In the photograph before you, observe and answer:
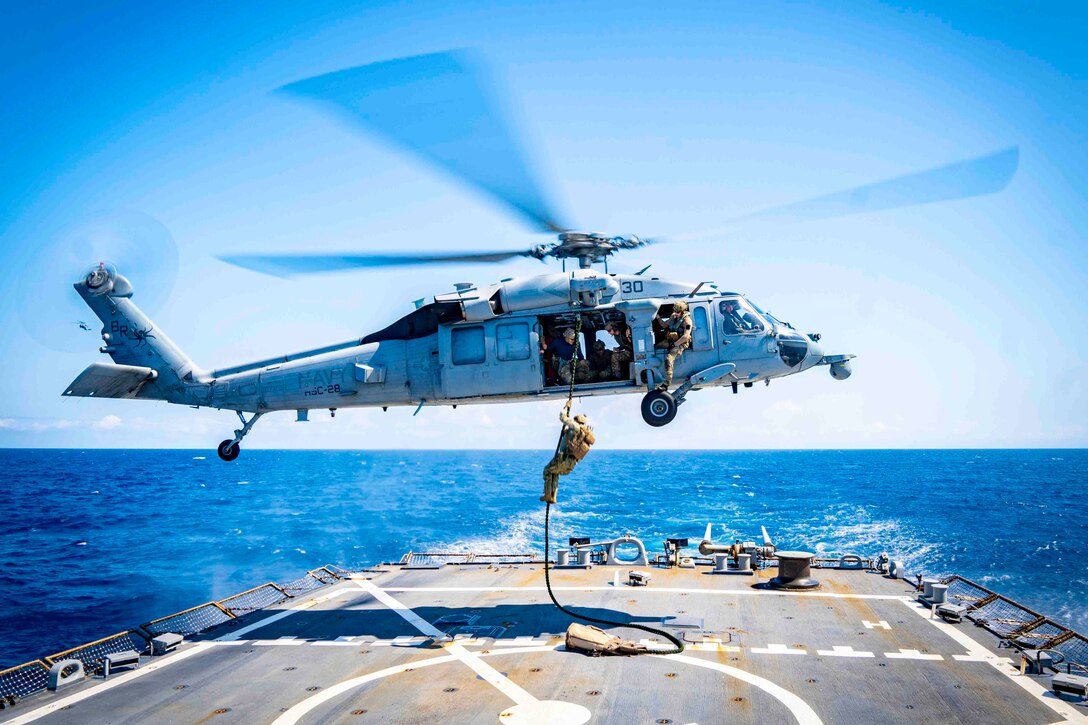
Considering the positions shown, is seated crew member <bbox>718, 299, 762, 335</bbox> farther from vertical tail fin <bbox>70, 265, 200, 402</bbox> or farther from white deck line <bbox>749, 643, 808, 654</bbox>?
vertical tail fin <bbox>70, 265, 200, 402</bbox>

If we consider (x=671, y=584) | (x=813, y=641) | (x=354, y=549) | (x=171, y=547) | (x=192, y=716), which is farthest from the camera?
(x=171, y=547)

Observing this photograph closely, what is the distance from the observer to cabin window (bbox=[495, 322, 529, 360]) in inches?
546

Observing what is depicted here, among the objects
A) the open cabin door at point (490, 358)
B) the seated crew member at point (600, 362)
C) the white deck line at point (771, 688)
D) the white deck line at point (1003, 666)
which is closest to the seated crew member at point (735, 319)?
the seated crew member at point (600, 362)

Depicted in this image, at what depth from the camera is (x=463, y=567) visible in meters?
20.9

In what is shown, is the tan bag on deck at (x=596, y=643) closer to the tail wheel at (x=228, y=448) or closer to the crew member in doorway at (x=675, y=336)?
the crew member in doorway at (x=675, y=336)

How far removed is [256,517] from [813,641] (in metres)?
58.4

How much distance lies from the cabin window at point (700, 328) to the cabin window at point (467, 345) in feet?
13.4

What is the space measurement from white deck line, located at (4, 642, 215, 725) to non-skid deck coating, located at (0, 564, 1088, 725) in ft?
0.13

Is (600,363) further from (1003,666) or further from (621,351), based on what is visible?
(1003,666)

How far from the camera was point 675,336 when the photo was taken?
1380cm

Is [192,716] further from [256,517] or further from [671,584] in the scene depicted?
[256,517]

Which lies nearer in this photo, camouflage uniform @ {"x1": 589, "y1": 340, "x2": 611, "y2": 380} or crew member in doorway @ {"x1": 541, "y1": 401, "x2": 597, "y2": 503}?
crew member in doorway @ {"x1": 541, "y1": 401, "x2": 597, "y2": 503}

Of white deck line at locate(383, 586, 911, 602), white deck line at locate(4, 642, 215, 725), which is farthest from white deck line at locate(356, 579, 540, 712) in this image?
white deck line at locate(4, 642, 215, 725)

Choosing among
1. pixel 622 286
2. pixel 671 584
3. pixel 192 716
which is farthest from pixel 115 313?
pixel 671 584
